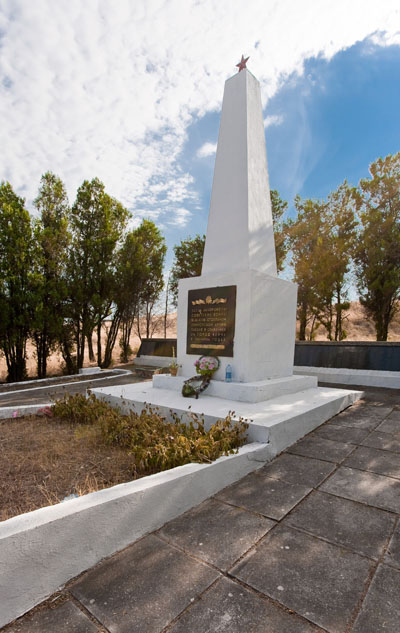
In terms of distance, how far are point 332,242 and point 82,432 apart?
15826mm

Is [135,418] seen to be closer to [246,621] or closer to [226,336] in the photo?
[226,336]

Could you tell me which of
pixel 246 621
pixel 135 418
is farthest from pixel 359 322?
pixel 246 621

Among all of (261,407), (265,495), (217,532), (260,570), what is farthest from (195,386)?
(260,570)

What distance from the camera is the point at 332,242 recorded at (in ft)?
54.6

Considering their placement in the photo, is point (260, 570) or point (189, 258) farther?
point (189, 258)

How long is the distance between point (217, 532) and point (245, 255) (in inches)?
200

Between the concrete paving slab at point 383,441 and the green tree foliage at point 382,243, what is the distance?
12.9m

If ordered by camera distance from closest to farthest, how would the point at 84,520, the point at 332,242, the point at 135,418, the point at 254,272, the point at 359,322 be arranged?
the point at 84,520
the point at 135,418
the point at 254,272
the point at 332,242
the point at 359,322

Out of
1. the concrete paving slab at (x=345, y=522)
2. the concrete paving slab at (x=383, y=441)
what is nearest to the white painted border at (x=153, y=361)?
the concrete paving slab at (x=383, y=441)

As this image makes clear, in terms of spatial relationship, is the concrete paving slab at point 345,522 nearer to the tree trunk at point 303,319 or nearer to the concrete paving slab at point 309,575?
the concrete paving slab at point 309,575

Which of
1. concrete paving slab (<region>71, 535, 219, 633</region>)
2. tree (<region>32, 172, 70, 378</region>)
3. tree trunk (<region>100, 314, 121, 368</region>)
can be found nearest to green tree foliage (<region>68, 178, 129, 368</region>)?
tree (<region>32, 172, 70, 378</region>)

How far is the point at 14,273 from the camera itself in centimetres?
1173

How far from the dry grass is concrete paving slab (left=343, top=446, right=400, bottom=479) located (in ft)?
8.20

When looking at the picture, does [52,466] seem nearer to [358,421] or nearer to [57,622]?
[57,622]
